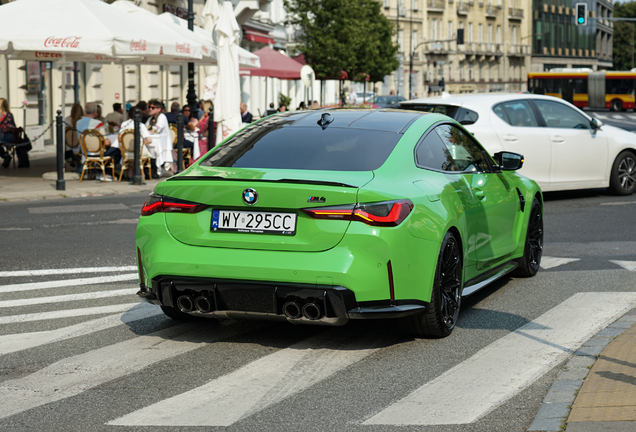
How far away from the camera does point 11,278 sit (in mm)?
8125

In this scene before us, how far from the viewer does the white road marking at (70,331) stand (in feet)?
18.9

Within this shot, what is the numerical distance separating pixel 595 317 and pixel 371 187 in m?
2.20

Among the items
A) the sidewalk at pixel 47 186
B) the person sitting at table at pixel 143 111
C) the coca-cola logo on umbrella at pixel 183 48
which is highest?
the coca-cola logo on umbrella at pixel 183 48

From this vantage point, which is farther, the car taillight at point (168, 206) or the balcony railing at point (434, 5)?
the balcony railing at point (434, 5)

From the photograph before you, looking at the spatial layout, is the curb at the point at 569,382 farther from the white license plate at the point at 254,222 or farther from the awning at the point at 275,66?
the awning at the point at 275,66

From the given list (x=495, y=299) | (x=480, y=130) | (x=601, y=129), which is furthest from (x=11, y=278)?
(x=601, y=129)

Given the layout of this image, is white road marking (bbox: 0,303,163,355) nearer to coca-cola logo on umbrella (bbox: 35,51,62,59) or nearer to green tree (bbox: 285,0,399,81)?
coca-cola logo on umbrella (bbox: 35,51,62,59)

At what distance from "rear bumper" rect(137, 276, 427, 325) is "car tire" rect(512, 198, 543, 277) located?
2.72 m

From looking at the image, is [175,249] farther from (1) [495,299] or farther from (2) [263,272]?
(1) [495,299]

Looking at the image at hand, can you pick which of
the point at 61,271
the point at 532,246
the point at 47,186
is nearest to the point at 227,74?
the point at 47,186

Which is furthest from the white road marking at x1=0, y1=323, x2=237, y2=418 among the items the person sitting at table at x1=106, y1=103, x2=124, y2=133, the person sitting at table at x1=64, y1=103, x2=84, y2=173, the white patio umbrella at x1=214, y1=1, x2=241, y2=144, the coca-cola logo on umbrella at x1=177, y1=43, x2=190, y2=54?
the white patio umbrella at x1=214, y1=1, x2=241, y2=144

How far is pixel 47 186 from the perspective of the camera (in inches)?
638

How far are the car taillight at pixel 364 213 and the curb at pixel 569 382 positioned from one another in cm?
122

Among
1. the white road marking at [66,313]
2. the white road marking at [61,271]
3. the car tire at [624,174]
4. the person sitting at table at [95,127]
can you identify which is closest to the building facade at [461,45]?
the person sitting at table at [95,127]
